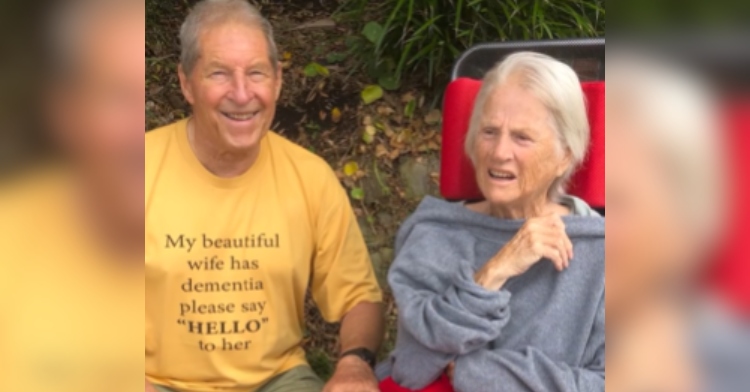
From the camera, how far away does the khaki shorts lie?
168cm

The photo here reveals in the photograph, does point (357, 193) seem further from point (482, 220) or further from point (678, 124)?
point (678, 124)

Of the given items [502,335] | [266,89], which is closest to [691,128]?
[502,335]

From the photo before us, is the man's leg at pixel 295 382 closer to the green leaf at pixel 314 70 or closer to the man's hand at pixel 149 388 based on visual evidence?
the man's hand at pixel 149 388

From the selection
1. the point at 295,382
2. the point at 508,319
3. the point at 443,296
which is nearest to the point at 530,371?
the point at 508,319

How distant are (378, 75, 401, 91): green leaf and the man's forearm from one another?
433 mm

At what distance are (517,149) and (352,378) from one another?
545mm

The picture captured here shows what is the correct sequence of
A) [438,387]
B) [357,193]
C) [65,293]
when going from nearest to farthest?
[65,293] → [438,387] → [357,193]

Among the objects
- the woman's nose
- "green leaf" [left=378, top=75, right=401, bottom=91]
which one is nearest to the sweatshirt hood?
the woman's nose

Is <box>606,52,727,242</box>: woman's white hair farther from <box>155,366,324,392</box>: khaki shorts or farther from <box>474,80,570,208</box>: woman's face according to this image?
<box>155,366,324,392</box>: khaki shorts

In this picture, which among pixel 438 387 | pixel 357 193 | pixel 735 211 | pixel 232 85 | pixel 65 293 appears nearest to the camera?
pixel 65 293

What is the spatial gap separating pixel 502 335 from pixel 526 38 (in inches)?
23.3

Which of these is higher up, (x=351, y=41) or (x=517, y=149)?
(x=351, y=41)

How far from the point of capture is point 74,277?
42.4 inches

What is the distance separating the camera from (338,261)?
1690 millimetres
